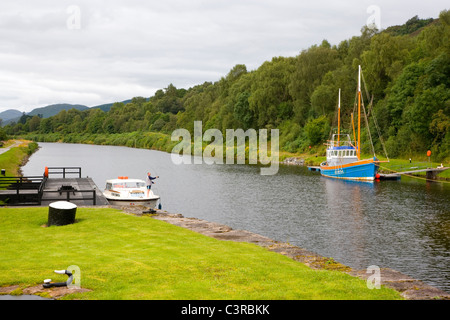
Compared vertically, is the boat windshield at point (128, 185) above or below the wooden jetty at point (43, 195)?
above

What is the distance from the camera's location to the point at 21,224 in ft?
88.4

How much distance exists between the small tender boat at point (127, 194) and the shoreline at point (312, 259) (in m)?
6.62

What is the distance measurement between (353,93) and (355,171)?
1703 inches

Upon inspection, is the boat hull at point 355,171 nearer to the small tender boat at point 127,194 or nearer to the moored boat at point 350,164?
the moored boat at point 350,164

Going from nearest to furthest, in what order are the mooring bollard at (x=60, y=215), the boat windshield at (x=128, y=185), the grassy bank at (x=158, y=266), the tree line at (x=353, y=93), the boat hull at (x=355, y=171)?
the grassy bank at (x=158, y=266) < the mooring bollard at (x=60, y=215) < the boat windshield at (x=128, y=185) < the boat hull at (x=355, y=171) < the tree line at (x=353, y=93)

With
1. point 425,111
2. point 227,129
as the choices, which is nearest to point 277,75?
point 227,129

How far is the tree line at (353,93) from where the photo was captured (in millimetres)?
84750

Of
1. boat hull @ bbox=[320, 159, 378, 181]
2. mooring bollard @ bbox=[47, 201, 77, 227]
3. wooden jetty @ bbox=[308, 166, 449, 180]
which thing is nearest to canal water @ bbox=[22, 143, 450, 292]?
wooden jetty @ bbox=[308, 166, 449, 180]

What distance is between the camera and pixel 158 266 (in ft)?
58.3

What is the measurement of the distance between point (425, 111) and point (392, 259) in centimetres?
6289

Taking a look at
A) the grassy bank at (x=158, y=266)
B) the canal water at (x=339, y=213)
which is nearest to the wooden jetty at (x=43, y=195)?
the grassy bank at (x=158, y=266)

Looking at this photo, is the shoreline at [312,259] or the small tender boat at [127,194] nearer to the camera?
the shoreline at [312,259]

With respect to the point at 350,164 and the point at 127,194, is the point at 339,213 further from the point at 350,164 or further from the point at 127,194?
the point at 350,164

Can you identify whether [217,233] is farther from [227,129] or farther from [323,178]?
[227,129]
